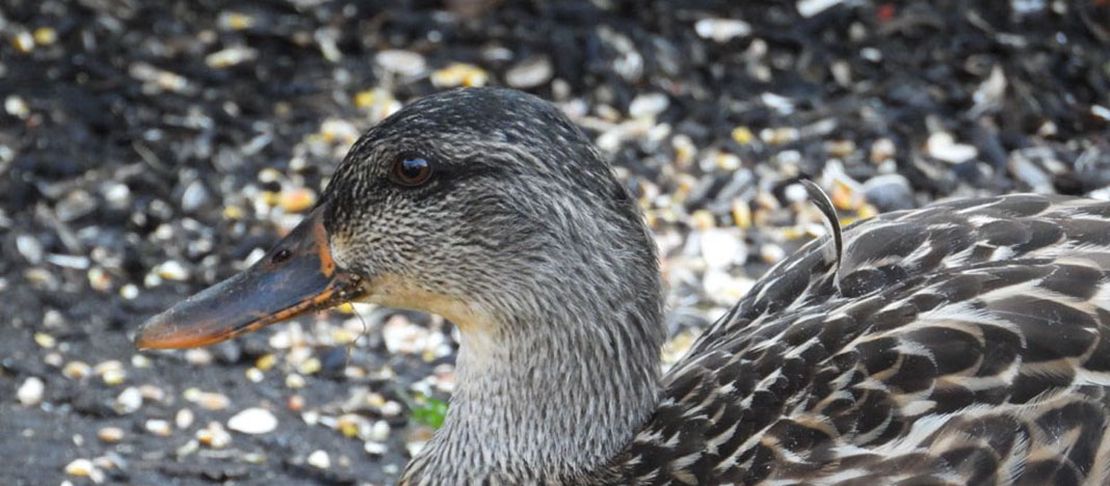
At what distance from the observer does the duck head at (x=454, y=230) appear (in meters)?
3.51

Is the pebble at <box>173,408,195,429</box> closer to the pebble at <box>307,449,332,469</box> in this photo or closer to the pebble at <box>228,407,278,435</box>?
the pebble at <box>228,407,278,435</box>

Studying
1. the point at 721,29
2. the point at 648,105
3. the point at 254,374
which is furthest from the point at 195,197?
the point at 721,29

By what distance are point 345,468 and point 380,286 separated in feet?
4.54

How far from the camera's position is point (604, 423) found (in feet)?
12.1

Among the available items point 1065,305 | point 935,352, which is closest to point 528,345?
point 935,352

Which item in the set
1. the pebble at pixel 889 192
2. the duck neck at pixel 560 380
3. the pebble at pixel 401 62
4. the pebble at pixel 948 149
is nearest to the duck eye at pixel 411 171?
the duck neck at pixel 560 380

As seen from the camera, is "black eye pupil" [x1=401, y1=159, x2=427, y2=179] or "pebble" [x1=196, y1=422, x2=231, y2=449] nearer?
"black eye pupil" [x1=401, y1=159, x2=427, y2=179]

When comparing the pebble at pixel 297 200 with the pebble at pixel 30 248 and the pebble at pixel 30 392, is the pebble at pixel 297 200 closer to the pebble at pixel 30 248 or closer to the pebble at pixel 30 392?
the pebble at pixel 30 248

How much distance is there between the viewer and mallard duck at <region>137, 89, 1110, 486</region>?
324cm

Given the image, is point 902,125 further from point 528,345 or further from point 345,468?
point 528,345

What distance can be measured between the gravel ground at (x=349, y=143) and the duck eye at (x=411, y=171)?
1601 millimetres

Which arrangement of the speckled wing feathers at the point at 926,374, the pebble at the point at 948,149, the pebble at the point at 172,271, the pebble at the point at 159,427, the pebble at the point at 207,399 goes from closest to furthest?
1. the speckled wing feathers at the point at 926,374
2. the pebble at the point at 159,427
3. the pebble at the point at 207,399
4. the pebble at the point at 172,271
5. the pebble at the point at 948,149

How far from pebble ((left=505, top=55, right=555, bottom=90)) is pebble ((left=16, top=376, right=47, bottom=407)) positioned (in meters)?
2.36

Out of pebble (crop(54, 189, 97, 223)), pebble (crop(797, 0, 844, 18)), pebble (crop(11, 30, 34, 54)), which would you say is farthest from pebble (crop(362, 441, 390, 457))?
pebble (crop(797, 0, 844, 18))
